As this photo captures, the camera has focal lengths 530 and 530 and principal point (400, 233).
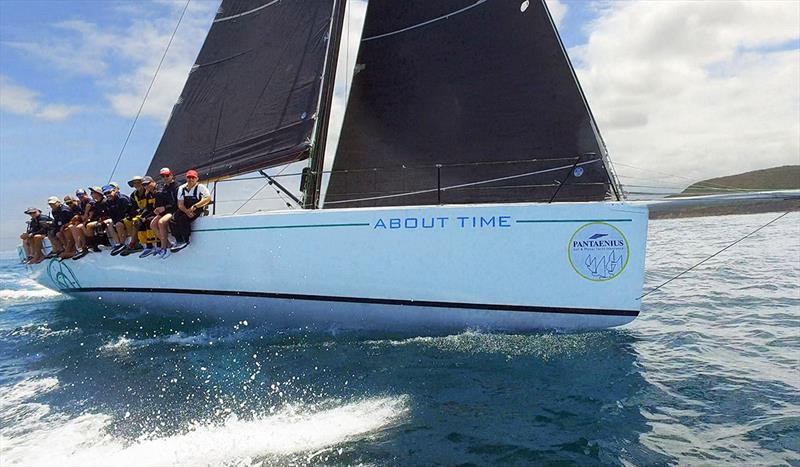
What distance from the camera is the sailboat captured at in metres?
6.14

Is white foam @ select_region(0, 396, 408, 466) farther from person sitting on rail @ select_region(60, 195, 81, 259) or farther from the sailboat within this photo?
person sitting on rail @ select_region(60, 195, 81, 259)

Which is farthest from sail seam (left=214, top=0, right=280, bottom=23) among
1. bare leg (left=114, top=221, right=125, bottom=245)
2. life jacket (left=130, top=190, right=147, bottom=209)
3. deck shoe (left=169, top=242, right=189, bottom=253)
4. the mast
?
deck shoe (left=169, top=242, right=189, bottom=253)

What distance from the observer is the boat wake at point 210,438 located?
12.4 feet

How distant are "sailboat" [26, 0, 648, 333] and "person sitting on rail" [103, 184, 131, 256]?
0.34m

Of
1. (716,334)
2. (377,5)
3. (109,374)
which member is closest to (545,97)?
(377,5)

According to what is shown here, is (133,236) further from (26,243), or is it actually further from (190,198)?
(26,243)

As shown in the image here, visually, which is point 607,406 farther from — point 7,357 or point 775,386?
point 7,357

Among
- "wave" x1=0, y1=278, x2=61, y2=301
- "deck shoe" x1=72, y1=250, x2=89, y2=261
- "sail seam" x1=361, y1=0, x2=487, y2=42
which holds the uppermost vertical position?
"sail seam" x1=361, y1=0, x2=487, y2=42

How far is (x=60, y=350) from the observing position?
7301mm

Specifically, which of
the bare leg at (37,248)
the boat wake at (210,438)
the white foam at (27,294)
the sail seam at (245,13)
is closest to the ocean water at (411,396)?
the boat wake at (210,438)

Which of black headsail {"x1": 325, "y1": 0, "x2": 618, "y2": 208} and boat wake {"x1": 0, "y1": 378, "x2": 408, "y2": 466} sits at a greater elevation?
black headsail {"x1": 325, "y1": 0, "x2": 618, "y2": 208}

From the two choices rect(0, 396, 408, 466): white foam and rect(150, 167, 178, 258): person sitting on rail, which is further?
rect(150, 167, 178, 258): person sitting on rail

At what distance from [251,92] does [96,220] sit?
366 centimetres

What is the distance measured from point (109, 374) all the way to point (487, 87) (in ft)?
19.3
